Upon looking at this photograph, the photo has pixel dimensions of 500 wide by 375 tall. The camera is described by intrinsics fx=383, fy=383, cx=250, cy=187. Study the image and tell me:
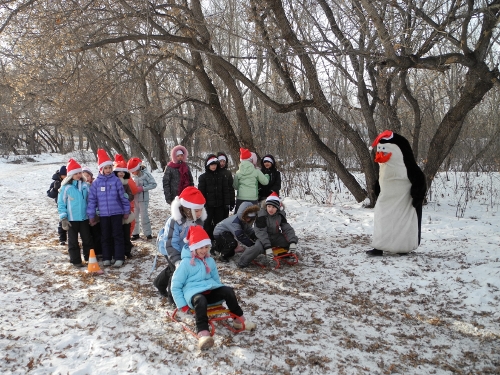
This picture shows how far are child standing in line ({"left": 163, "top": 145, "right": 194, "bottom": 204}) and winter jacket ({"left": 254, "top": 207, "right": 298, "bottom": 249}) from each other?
1827mm

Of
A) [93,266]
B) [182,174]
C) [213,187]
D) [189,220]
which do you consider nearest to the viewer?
[189,220]

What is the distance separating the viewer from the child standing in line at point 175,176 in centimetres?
712

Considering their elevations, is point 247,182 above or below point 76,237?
above

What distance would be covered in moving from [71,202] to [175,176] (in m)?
1.88

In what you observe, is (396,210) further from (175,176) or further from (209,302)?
(175,176)

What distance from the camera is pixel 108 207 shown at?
5988 mm

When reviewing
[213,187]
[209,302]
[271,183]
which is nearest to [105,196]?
[213,187]

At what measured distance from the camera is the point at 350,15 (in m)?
7.70

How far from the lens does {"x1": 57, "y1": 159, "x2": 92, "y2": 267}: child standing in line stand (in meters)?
5.90

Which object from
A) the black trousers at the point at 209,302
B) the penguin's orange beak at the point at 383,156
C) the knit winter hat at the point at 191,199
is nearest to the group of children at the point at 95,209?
the knit winter hat at the point at 191,199

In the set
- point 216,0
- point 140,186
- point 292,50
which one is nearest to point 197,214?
point 140,186

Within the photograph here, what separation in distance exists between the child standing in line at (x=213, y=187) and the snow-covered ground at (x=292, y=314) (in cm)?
118

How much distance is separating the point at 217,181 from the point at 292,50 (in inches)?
123

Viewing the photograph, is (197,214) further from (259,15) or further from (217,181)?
(259,15)
